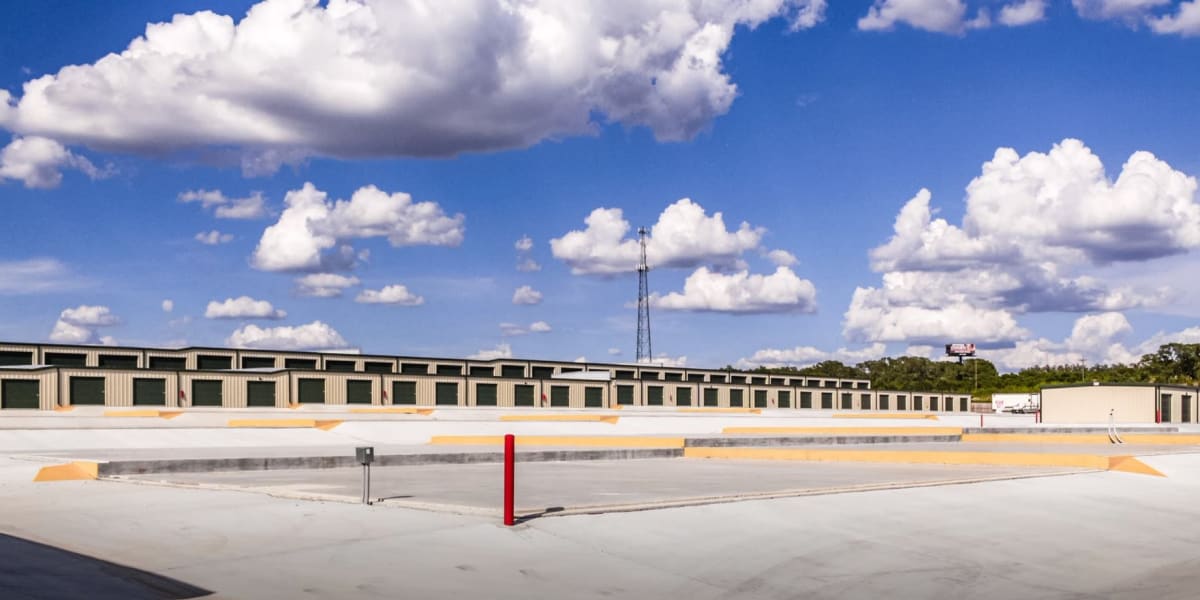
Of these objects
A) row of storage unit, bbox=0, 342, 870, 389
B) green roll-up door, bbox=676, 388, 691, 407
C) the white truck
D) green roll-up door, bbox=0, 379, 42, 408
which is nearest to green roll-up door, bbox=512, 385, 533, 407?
row of storage unit, bbox=0, 342, 870, 389

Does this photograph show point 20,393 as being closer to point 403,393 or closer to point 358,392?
point 358,392

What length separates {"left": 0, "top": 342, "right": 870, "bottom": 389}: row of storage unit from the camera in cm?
7775

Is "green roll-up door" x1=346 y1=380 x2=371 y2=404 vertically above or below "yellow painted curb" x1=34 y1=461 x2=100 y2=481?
below

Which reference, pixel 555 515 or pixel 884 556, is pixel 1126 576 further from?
pixel 555 515

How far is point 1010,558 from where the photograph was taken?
→ 46.1 ft

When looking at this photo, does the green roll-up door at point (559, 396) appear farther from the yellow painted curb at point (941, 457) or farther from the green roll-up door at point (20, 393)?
the yellow painted curb at point (941, 457)

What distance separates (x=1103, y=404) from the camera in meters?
62.9

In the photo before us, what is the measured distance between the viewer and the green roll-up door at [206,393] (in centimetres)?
6650

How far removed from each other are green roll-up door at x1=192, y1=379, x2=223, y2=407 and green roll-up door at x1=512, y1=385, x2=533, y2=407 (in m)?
20.7

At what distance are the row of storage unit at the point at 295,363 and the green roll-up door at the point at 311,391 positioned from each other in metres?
3.12

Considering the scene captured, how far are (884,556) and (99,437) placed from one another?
29.7 m

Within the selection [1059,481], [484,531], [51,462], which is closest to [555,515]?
[484,531]

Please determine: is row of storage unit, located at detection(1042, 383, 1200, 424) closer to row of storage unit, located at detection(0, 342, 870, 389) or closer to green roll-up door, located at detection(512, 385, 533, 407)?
green roll-up door, located at detection(512, 385, 533, 407)

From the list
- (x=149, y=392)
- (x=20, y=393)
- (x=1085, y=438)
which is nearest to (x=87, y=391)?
(x=149, y=392)
